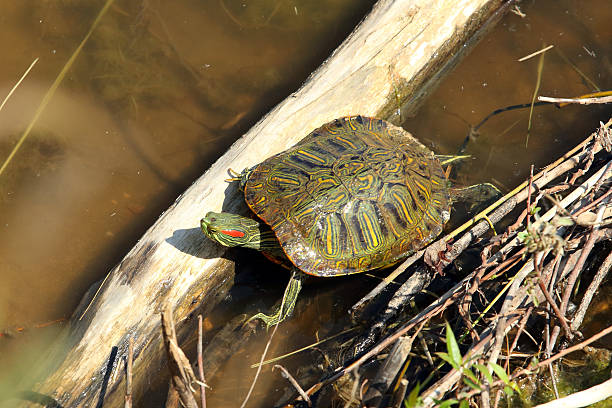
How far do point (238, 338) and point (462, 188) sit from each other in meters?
1.99

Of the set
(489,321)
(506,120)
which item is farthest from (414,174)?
(506,120)

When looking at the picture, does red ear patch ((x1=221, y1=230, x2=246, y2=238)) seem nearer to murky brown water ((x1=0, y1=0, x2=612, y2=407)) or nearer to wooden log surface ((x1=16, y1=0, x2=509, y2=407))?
wooden log surface ((x1=16, y1=0, x2=509, y2=407))

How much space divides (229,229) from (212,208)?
364mm

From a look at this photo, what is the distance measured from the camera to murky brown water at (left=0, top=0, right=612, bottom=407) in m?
3.86

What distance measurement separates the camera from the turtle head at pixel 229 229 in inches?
120

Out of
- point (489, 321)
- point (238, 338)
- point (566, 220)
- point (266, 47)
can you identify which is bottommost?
point (489, 321)

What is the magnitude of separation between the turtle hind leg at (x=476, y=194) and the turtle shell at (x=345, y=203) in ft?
1.32

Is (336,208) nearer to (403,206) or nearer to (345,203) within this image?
(345,203)

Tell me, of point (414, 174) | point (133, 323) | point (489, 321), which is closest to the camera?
point (489, 321)

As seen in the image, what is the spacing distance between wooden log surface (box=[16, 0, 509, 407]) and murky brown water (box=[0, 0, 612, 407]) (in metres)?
0.45

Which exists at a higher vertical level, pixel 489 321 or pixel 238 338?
pixel 238 338

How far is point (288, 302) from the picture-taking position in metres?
3.44

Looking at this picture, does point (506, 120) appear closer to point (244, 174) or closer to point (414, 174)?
point (414, 174)

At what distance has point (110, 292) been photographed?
124 inches
